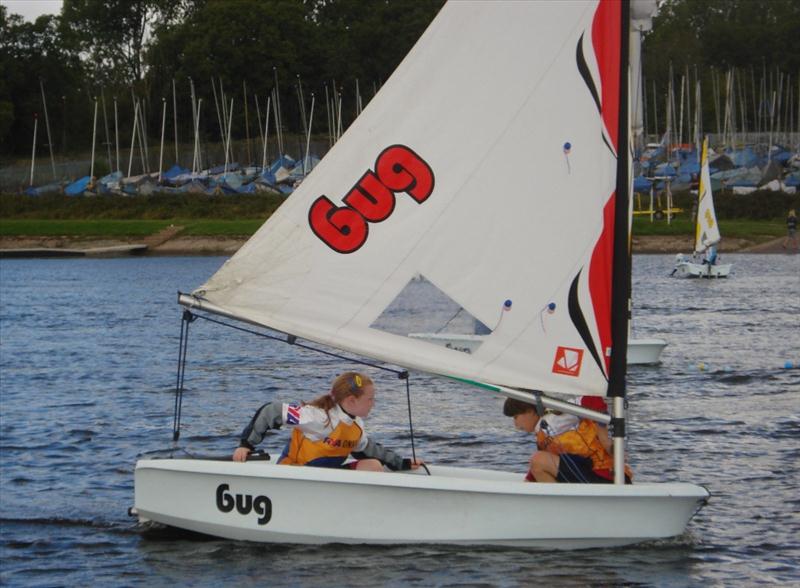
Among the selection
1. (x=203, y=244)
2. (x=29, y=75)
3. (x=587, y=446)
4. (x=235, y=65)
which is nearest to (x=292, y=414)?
(x=587, y=446)

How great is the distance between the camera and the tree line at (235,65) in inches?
3720

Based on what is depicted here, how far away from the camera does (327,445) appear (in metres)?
10.7

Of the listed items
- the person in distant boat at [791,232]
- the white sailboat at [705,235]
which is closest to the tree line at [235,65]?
the person in distant boat at [791,232]

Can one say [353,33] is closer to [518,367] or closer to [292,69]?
[292,69]

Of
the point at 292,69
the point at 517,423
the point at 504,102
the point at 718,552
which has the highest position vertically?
the point at 292,69

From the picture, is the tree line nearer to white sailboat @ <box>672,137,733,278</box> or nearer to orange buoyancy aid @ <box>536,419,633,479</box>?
white sailboat @ <box>672,137,733,278</box>

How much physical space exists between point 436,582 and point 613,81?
13.0 feet

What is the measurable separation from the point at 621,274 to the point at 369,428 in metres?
8.16

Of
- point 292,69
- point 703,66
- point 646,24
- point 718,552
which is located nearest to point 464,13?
point 646,24

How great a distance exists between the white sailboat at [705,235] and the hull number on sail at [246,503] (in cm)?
3802

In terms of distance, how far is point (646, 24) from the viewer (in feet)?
33.0

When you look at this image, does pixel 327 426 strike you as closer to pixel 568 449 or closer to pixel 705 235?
pixel 568 449

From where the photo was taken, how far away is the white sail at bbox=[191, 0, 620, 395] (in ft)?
32.7

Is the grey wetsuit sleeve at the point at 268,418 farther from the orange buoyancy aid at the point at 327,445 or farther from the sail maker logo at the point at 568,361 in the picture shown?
the sail maker logo at the point at 568,361
